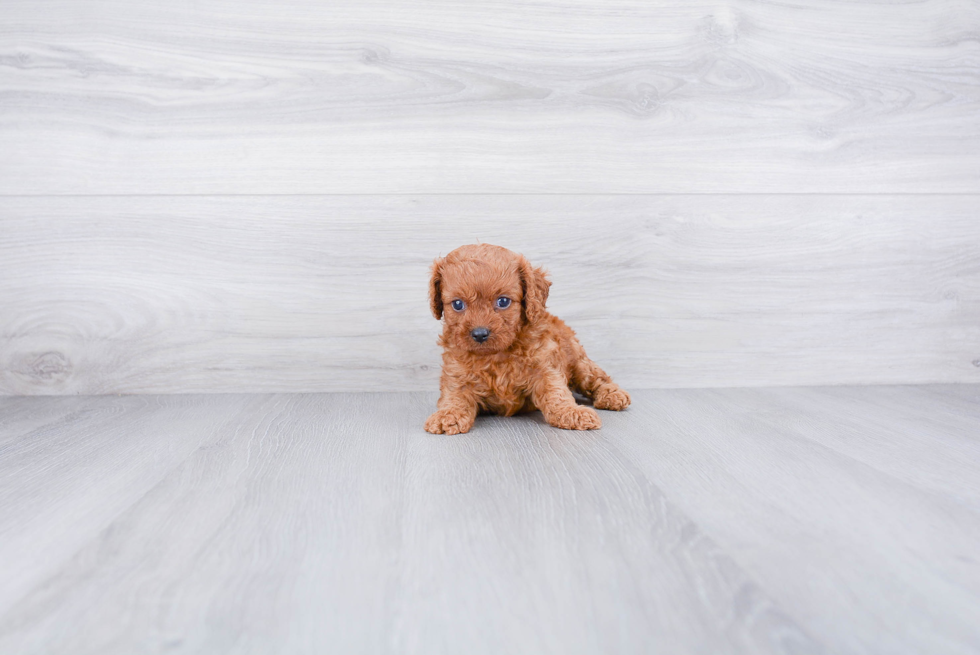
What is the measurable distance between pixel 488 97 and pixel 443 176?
23 cm

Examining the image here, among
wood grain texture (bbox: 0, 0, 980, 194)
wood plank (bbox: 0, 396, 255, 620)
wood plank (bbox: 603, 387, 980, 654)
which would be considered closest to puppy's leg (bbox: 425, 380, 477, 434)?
wood plank (bbox: 603, 387, 980, 654)

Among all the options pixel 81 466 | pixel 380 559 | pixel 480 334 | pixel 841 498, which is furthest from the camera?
pixel 480 334

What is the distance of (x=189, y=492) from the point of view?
0.92 metres

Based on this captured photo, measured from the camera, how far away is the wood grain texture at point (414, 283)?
63.8 inches

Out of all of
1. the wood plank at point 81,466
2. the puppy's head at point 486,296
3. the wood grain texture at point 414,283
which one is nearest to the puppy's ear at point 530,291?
the puppy's head at point 486,296

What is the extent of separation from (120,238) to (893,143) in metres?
2.04

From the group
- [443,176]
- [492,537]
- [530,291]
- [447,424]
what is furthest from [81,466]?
[443,176]

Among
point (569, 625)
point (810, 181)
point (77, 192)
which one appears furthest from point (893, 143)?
point (77, 192)

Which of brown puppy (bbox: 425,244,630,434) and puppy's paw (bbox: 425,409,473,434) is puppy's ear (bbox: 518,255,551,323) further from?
puppy's paw (bbox: 425,409,473,434)

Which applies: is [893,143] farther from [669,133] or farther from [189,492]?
Result: [189,492]

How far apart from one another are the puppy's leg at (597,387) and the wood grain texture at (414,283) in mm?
186

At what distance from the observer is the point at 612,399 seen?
1423 mm

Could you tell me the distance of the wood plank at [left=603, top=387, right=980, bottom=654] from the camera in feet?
1.94

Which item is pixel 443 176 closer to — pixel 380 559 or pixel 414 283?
pixel 414 283
